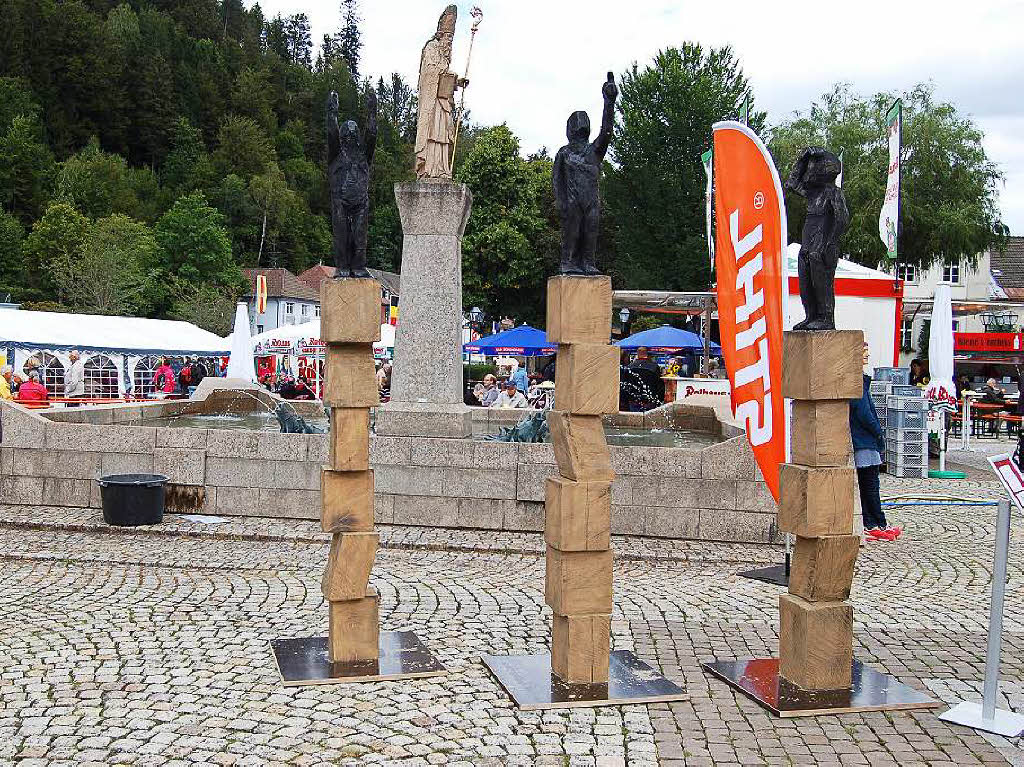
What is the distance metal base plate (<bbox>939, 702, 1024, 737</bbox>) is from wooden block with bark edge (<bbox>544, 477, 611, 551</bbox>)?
88.6 inches

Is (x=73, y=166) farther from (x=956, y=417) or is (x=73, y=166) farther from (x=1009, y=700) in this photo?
(x=1009, y=700)

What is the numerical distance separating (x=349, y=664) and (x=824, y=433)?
341 centimetres

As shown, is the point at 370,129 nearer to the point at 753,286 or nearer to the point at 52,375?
the point at 753,286

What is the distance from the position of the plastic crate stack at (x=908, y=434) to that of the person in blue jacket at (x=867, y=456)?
658cm

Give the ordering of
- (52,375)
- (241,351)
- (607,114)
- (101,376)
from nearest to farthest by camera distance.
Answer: (607,114) < (241,351) < (52,375) < (101,376)

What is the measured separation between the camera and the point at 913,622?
7957 mm

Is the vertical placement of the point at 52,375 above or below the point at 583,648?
above

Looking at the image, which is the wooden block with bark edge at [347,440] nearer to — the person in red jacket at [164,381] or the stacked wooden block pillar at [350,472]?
the stacked wooden block pillar at [350,472]

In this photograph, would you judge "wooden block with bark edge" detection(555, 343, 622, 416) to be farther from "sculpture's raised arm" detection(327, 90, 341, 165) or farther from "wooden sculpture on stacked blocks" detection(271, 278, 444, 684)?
"sculpture's raised arm" detection(327, 90, 341, 165)

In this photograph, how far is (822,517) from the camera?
6.17m

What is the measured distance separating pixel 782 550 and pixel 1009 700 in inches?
177

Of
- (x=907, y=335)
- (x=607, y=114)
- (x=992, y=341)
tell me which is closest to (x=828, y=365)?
(x=607, y=114)

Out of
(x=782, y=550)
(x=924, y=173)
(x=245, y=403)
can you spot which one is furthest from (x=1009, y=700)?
(x=924, y=173)

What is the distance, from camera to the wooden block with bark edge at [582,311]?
20.5 feet
